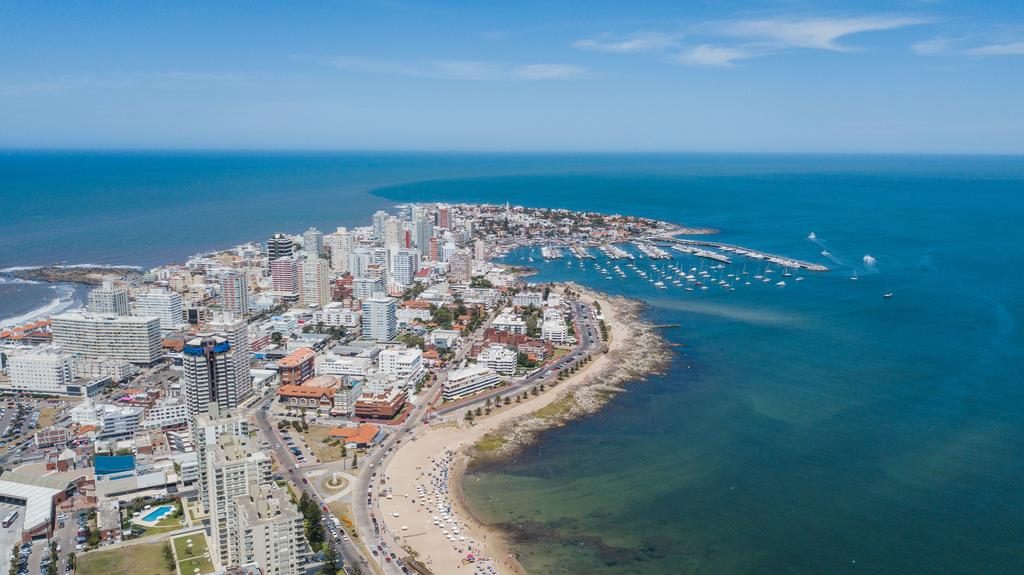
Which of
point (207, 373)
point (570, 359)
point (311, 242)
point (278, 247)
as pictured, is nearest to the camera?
point (207, 373)

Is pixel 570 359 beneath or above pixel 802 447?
above

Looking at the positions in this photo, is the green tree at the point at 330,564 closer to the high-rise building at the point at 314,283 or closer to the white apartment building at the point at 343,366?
the white apartment building at the point at 343,366

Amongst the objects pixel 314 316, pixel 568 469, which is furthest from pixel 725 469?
pixel 314 316

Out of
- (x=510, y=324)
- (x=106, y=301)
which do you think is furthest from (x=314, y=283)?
(x=510, y=324)

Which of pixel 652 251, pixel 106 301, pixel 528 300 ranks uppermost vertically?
pixel 652 251

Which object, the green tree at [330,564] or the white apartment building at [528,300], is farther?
the white apartment building at [528,300]

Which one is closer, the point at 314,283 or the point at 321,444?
the point at 321,444

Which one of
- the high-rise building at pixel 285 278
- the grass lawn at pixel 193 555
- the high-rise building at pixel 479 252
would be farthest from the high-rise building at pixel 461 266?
the grass lawn at pixel 193 555

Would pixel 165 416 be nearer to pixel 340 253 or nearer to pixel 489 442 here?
pixel 489 442
